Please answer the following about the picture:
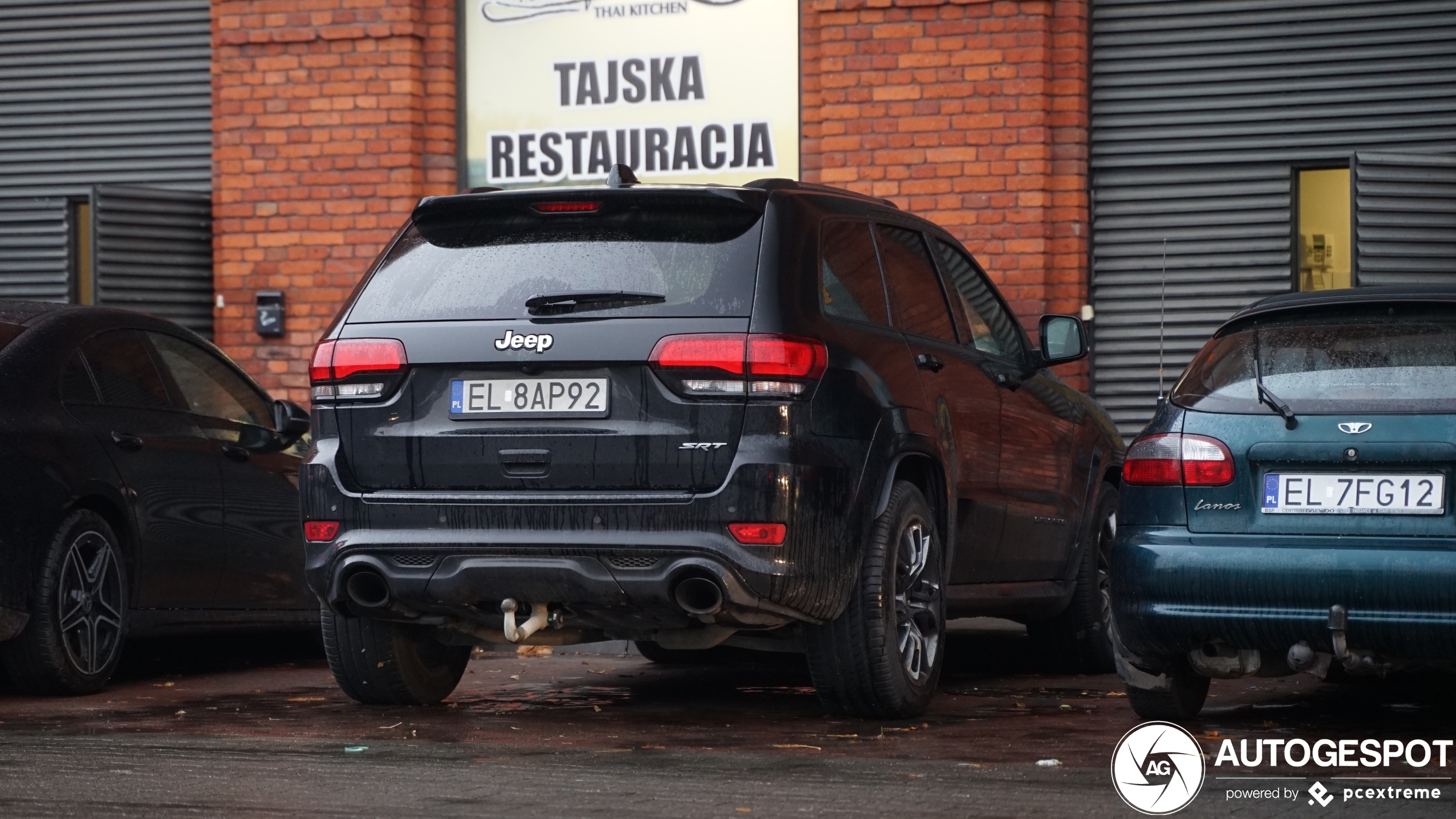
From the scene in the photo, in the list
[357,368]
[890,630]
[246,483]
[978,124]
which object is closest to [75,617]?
[246,483]

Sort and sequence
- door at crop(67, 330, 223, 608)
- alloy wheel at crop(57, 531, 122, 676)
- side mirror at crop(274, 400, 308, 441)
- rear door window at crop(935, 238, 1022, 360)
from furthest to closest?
side mirror at crop(274, 400, 308, 441) < door at crop(67, 330, 223, 608) < rear door window at crop(935, 238, 1022, 360) < alloy wheel at crop(57, 531, 122, 676)

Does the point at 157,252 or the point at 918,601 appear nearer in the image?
the point at 918,601

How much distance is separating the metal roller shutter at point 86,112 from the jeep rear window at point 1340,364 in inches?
352

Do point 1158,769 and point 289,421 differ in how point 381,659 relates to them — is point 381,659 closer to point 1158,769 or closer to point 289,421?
point 289,421

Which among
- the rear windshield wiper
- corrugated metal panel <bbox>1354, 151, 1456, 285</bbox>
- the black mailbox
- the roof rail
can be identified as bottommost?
the rear windshield wiper

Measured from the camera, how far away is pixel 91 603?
26.2 ft

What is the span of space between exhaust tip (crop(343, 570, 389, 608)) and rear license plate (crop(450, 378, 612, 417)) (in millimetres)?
608

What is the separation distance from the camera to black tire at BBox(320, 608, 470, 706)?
281 inches

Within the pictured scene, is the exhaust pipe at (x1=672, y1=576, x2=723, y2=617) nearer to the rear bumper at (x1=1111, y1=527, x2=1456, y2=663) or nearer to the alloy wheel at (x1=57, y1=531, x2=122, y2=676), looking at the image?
the rear bumper at (x1=1111, y1=527, x2=1456, y2=663)

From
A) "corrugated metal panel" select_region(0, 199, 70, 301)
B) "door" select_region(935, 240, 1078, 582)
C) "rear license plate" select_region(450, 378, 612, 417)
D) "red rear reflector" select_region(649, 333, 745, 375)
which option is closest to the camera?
"red rear reflector" select_region(649, 333, 745, 375)

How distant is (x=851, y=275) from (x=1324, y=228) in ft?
19.9

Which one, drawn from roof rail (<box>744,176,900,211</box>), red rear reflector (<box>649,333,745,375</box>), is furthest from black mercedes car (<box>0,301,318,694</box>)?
roof rail (<box>744,176,900,211</box>)

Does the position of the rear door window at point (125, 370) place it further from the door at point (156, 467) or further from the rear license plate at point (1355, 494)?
the rear license plate at point (1355, 494)

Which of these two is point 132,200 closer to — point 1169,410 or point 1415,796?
point 1169,410
